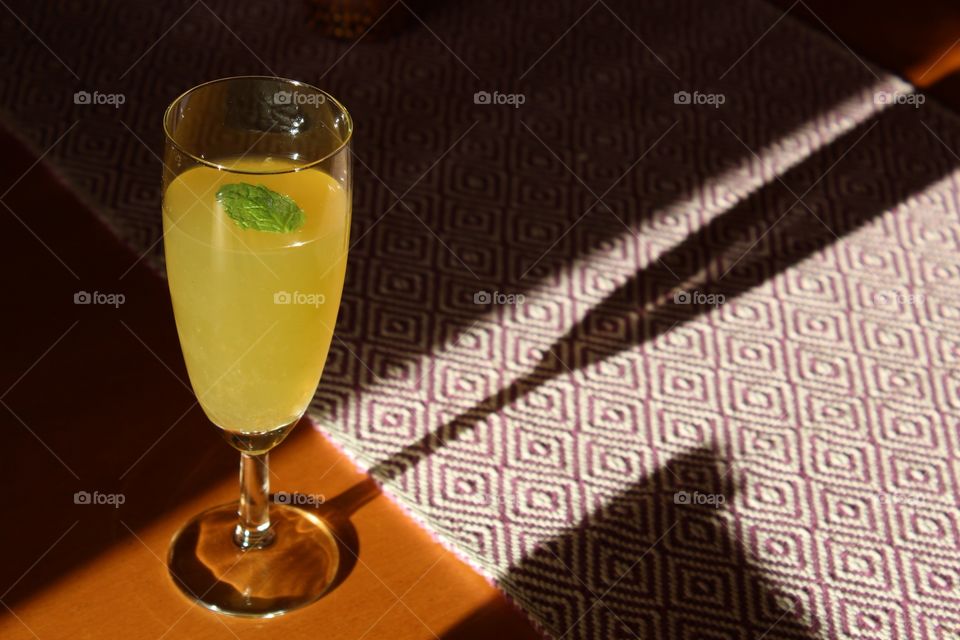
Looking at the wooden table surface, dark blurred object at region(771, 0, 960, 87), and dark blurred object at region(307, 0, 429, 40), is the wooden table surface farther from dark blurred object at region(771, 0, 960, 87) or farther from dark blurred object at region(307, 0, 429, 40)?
dark blurred object at region(771, 0, 960, 87)

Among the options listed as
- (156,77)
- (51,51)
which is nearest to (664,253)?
(156,77)

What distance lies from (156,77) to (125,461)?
771 millimetres

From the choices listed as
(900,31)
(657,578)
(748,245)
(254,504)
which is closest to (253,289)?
Answer: (254,504)

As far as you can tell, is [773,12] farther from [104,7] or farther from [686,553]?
[686,553]

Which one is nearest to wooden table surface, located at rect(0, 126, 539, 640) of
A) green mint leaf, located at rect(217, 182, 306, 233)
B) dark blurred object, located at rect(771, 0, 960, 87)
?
green mint leaf, located at rect(217, 182, 306, 233)

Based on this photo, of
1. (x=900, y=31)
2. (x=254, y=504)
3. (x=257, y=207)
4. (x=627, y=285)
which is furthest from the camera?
(x=900, y=31)

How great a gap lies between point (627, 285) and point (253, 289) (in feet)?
1.99

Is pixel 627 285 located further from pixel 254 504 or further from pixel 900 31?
pixel 900 31

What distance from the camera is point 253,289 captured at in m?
0.73

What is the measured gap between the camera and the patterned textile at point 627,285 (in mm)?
936

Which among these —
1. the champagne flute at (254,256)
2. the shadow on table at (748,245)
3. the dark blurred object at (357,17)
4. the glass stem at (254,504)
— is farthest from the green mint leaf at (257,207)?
the dark blurred object at (357,17)

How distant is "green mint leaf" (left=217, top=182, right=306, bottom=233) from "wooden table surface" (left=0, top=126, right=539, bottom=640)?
1.05 feet

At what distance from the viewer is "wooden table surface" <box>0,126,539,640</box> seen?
83 cm

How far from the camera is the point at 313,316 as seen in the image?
77cm
